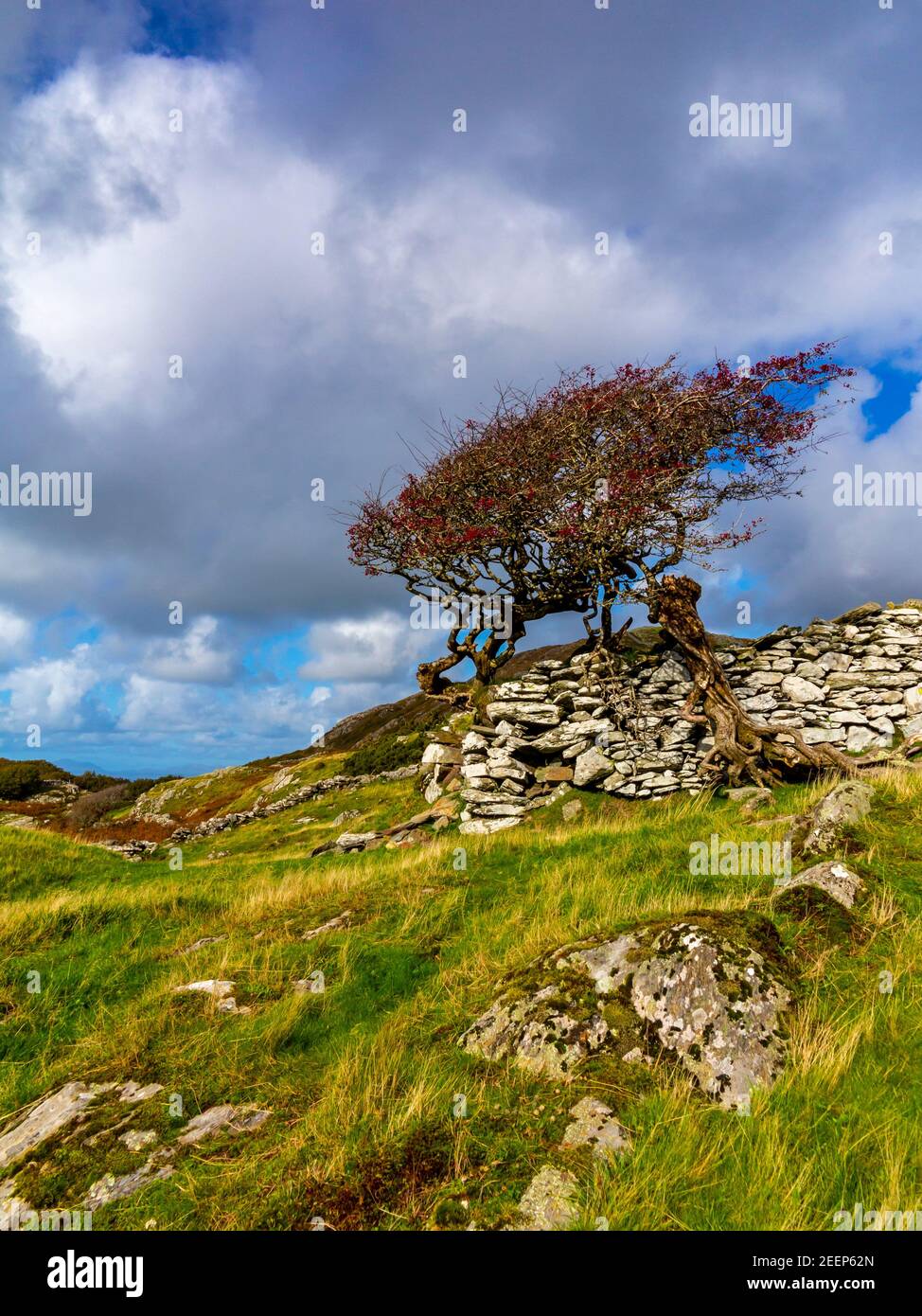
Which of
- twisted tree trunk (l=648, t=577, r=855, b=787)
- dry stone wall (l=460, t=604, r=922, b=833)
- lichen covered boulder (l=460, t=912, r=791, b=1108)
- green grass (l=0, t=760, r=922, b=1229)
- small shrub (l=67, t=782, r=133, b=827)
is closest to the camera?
green grass (l=0, t=760, r=922, b=1229)

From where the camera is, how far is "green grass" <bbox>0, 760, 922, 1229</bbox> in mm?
4254

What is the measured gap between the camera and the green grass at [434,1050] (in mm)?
4254

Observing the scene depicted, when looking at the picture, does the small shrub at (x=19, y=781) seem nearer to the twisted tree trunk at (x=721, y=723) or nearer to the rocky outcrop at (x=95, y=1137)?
the twisted tree trunk at (x=721, y=723)

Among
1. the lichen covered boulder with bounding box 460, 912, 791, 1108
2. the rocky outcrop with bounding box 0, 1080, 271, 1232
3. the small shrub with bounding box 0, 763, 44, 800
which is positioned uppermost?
the lichen covered boulder with bounding box 460, 912, 791, 1108

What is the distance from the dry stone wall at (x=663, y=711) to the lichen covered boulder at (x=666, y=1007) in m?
12.4

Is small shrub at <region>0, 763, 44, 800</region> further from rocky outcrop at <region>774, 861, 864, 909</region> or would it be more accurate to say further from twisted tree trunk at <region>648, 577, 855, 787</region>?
rocky outcrop at <region>774, 861, 864, 909</region>

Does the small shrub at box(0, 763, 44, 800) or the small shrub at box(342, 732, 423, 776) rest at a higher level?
the small shrub at box(342, 732, 423, 776)

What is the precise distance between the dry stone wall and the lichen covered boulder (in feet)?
40.6

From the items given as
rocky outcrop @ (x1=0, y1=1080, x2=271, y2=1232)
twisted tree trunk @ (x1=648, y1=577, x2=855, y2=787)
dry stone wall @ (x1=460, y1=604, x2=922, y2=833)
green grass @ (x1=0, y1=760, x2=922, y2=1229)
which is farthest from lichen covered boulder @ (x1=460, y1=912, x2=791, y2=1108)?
twisted tree trunk @ (x1=648, y1=577, x2=855, y2=787)

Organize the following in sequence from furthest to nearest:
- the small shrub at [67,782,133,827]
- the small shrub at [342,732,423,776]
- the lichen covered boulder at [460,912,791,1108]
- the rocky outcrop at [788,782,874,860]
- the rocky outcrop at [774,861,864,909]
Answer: the small shrub at [67,782,133,827]
the small shrub at [342,732,423,776]
the rocky outcrop at [788,782,874,860]
the rocky outcrop at [774,861,864,909]
the lichen covered boulder at [460,912,791,1108]

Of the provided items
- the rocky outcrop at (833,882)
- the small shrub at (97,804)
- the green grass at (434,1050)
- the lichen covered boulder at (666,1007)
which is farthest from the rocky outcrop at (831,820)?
the small shrub at (97,804)
